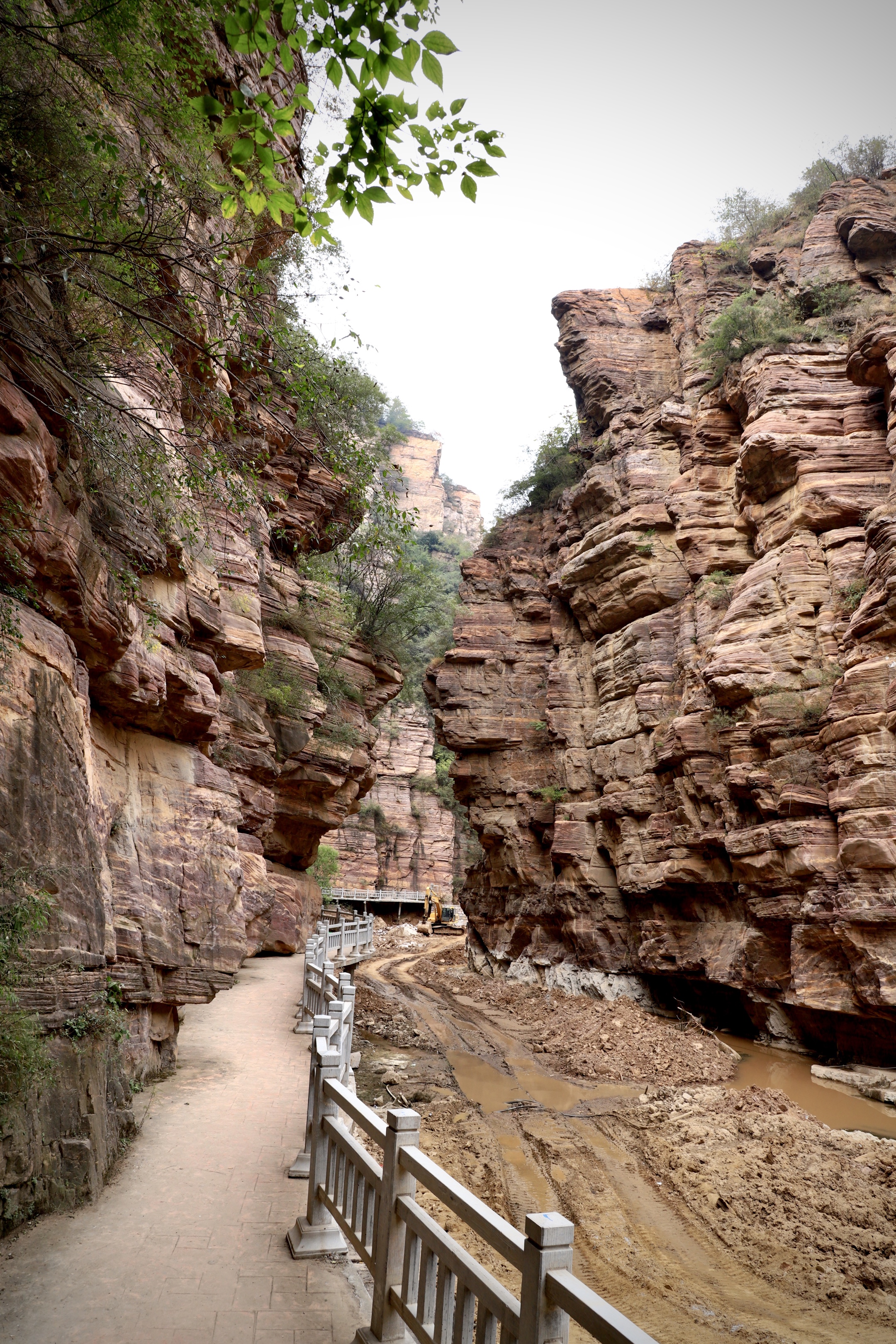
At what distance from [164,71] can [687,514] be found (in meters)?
16.5

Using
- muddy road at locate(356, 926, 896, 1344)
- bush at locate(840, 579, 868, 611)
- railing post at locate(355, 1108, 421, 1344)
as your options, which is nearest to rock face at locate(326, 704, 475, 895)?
muddy road at locate(356, 926, 896, 1344)

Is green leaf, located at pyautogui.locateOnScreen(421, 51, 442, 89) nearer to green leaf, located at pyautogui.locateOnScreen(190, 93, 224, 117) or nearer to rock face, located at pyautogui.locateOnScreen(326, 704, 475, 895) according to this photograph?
green leaf, located at pyautogui.locateOnScreen(190, 93, 224, 117)

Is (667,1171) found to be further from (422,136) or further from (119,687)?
(422,136)

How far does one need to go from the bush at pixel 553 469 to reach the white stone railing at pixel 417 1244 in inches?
1014

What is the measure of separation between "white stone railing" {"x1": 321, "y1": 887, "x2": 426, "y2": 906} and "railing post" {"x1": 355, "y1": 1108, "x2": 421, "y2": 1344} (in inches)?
1544

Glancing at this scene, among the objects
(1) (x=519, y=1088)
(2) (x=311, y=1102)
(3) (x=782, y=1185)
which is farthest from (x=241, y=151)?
(1) (x=519, y=1088)

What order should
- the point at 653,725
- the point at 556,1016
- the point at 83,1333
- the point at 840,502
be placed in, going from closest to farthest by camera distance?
the point at 83,1333 → the point at 840,502 → the point at 556,1016 → the point at 653,725

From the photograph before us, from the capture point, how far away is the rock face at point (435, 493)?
3669 inches

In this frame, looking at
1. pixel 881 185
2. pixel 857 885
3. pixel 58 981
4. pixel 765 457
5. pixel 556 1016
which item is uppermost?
pixel 881 185

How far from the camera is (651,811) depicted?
19.7m

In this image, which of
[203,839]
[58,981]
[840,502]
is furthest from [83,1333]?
[840,502]

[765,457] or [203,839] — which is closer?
[203,839]

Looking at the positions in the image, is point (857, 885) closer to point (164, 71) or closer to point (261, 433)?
point (261, 433)

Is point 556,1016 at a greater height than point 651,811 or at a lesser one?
lesser
